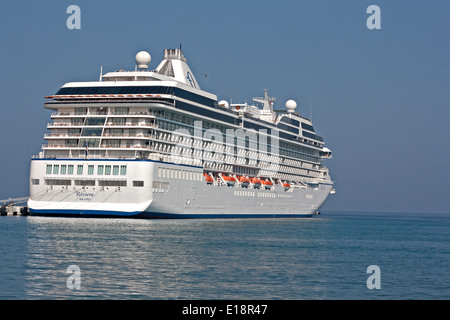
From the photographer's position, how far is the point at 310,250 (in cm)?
4875

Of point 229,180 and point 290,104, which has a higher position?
point 290,104

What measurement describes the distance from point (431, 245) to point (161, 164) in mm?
30475

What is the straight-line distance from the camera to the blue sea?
28.5 meters

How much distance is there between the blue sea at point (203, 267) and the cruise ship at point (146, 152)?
1561 centimetres

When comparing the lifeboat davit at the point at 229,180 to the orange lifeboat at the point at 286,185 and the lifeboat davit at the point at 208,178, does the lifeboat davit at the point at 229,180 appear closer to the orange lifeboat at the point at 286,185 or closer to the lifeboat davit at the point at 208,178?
the lifeboat davit at the point at 208,178

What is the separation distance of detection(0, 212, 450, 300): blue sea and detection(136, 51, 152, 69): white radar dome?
32517 millimetres

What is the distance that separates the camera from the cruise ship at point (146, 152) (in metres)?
73.6

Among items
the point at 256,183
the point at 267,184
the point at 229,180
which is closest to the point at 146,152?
the point at 229,180

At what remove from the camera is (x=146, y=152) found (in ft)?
254

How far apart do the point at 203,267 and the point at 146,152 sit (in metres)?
43.0

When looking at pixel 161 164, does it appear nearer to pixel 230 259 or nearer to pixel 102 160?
pixel 102 160

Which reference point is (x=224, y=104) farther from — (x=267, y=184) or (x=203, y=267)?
(x=203, y=267)
